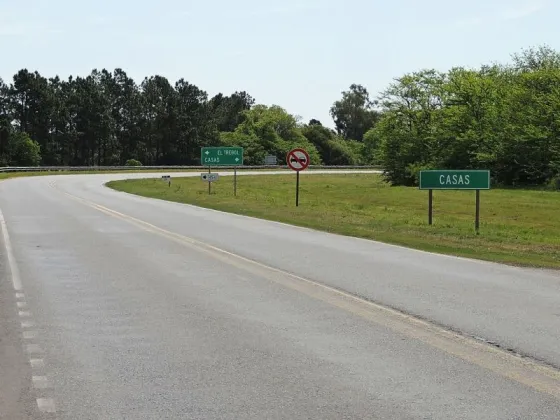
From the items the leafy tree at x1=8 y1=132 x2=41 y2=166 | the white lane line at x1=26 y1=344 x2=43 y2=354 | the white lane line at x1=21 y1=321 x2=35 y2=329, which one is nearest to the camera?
the white lane line at x1=26 y1=344 x2=43 y2=354

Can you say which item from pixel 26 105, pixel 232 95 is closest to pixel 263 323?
pixel 26 105

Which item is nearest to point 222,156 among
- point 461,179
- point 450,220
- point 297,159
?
point 297,159

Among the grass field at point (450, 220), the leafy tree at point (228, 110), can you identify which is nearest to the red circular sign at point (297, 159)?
the grass field at point (450, 220)

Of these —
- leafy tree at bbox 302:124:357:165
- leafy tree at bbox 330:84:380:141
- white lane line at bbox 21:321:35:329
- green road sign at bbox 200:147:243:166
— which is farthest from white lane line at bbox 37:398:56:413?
leafy tree at bbox 330:84:380:141

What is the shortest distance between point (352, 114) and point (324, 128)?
2702 centimetres

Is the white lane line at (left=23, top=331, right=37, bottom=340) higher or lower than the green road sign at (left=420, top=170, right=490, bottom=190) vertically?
lower

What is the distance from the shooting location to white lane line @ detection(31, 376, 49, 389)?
6196 millimetres

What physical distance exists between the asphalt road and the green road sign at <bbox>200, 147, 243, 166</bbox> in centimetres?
3675

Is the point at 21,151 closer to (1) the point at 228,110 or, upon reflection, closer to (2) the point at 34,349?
(1) the point at 228,110

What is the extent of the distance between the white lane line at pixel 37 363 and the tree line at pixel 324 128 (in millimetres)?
52857

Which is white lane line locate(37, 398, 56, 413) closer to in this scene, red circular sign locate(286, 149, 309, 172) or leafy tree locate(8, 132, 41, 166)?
red circular sign locate(286, 149, 309, 172)

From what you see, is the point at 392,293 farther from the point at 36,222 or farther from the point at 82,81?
the point at 82,81

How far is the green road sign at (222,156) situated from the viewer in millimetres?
52625

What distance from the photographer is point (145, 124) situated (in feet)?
431
